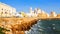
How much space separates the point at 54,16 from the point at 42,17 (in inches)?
138

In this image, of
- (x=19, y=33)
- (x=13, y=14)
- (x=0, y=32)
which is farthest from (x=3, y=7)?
(x=0, y=32)

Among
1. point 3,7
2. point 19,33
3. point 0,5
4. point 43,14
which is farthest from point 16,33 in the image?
point 43,14

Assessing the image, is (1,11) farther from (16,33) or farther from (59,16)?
(59,16)

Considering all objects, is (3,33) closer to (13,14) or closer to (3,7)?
(3,7)

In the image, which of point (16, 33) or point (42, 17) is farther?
point (42, 17)

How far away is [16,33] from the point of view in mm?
8812

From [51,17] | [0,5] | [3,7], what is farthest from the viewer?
[51,17]

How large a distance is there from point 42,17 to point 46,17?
1144 millimetres

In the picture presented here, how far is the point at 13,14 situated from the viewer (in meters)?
26.6

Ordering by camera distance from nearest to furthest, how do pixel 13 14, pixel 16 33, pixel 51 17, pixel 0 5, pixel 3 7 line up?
1. pixel 16 33
2. pixel 0 5
3. pixel 3 7
4. pixel 13 14
5. pixel 51 17

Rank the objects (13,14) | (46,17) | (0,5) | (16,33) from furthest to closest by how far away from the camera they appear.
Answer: (46,17) < (13,14) < (0,5) < (16,33)

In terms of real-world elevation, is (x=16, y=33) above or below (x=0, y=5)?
below

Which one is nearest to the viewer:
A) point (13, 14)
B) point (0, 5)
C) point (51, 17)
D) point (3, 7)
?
point (0, 5)

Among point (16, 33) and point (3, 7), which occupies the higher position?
point (3, 7)
